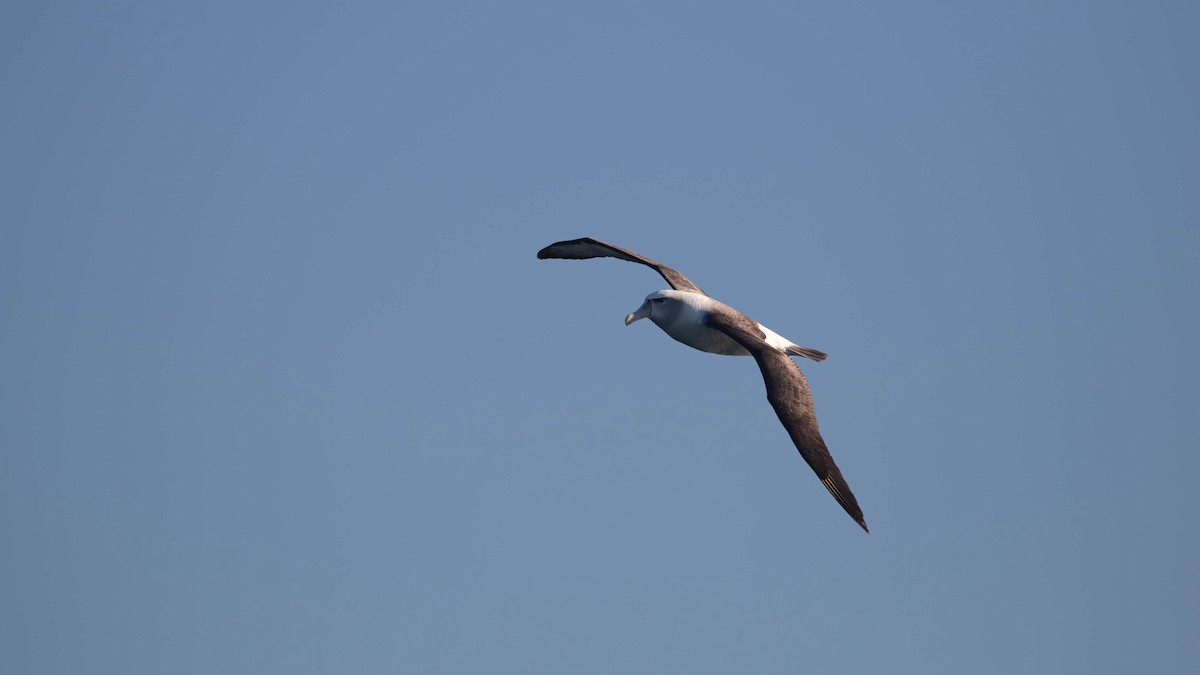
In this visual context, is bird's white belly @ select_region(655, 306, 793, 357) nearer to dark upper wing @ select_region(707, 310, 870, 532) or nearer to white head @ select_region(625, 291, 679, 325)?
white head @ select_region(625, 291, 679, 325)

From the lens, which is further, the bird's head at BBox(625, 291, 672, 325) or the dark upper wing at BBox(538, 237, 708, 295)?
the dark upper wing at BBox(538, 237, 708, 295)

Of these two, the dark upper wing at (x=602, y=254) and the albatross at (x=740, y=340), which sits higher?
the dark upper wing at (x=602, y=254)

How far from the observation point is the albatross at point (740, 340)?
21844 mm

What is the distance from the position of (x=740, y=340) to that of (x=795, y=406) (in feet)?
5.65

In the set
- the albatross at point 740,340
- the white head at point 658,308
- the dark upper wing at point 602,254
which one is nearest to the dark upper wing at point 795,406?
the albatross at point 740,340

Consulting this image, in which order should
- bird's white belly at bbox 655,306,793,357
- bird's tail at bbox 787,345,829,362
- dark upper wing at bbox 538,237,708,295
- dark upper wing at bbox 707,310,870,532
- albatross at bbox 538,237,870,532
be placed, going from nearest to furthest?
dark upper wing at bbox 707,310,870,532
albatross at bbox 538,237,870,532
bird's white belly at bbox 655,306,793,357
bird's tail at bbox 787,345,829,362
dark upper wing at bbox 538,237,708,295

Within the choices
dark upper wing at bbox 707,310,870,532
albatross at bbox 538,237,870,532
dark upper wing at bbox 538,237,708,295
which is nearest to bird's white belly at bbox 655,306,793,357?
albatross at bbox 538,237,870,532

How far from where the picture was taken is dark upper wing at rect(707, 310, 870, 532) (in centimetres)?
2116

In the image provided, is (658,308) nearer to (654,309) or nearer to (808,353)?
(654,309)

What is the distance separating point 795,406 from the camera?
2266cm

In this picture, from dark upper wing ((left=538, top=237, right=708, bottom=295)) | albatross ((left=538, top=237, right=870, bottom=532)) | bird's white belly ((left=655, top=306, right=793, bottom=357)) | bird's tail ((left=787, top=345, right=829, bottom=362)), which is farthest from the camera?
dark upper wing ((left=538, top=237, right=708, bottom=295))

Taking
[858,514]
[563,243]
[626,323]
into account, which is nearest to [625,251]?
[563,243]

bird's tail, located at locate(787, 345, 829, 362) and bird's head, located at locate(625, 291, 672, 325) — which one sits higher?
bird's head, located at locate(625, 291, 672, 325)

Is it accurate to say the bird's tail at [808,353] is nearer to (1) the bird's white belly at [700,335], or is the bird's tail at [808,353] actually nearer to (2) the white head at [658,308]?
(1) the bird's white belly at [700,335]
